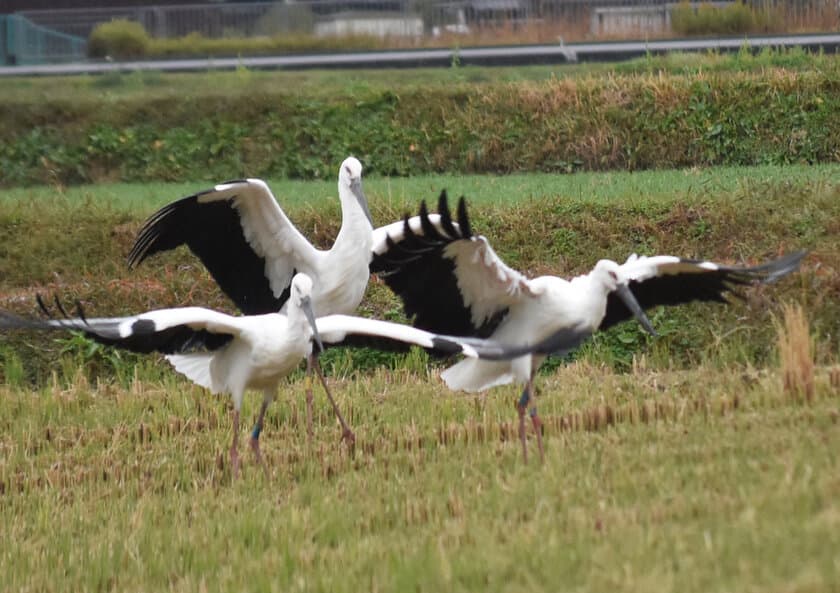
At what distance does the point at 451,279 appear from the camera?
727cm

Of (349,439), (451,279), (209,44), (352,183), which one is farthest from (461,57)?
(451,279)

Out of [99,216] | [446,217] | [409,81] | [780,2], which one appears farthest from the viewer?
[780,2]

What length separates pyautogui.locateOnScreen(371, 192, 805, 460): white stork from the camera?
23.3ft

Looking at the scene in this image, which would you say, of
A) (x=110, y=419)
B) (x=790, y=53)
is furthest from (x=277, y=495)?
(x=790, y=53)

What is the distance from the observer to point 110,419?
9.10 metres

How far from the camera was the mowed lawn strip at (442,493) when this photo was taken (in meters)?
5.21

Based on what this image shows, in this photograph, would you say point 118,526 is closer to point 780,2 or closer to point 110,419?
point 110,419

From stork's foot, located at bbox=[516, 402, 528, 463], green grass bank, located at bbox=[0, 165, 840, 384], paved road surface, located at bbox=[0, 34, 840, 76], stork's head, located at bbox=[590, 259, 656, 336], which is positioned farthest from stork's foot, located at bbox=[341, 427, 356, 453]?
paved road surface, located at bbox=[0, 34, 840, 76]

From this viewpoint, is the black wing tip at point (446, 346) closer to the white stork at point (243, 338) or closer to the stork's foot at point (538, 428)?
the white stork at point (243, 338)

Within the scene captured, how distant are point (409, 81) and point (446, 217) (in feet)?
39.8

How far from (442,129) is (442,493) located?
10.1 meters

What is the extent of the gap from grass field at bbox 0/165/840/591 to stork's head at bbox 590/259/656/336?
55 centimetres

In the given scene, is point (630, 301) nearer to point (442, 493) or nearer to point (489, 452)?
point (489, 452)

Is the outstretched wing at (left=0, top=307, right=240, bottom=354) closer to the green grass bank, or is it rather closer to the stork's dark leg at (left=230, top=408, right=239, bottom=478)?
the stork's dark leg at (left=230, top=408, right=239, bottom=478)
